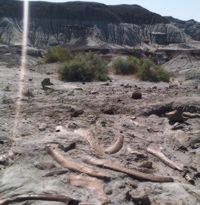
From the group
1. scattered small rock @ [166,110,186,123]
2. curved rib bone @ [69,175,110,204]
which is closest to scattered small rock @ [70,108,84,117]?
scattered small rock @ [166,110,186,123]

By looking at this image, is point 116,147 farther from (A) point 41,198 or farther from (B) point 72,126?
(A) point 41,198

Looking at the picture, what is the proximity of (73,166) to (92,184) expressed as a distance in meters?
0.74

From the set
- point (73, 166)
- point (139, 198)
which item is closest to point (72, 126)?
point (73, 166)

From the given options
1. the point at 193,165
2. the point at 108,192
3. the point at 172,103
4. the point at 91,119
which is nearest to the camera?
the point at 108,192

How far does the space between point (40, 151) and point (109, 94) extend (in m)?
9.83

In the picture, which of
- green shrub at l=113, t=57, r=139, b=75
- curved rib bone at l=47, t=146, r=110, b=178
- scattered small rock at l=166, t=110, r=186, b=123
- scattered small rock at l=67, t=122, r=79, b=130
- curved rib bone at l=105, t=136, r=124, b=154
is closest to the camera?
curved rib bone at l=47, t=146, r=110, b=178

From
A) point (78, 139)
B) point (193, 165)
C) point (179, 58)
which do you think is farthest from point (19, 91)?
point (179, 58)

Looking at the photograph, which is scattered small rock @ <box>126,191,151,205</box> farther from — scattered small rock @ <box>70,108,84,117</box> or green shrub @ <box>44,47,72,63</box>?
green shrub @ <box>44,47,72,63</box>

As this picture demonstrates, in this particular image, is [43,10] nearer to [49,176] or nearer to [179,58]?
[179,58]

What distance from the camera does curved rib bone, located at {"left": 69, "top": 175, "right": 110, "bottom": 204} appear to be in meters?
7.39

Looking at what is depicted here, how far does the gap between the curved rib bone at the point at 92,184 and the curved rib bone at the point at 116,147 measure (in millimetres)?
1767

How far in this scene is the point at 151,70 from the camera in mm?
31500

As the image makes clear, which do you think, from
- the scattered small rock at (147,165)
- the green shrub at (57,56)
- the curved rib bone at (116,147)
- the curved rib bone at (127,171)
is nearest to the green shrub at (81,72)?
the green shrub at (57,56)

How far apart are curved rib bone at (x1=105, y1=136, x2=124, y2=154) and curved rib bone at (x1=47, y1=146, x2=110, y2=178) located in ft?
3.84
